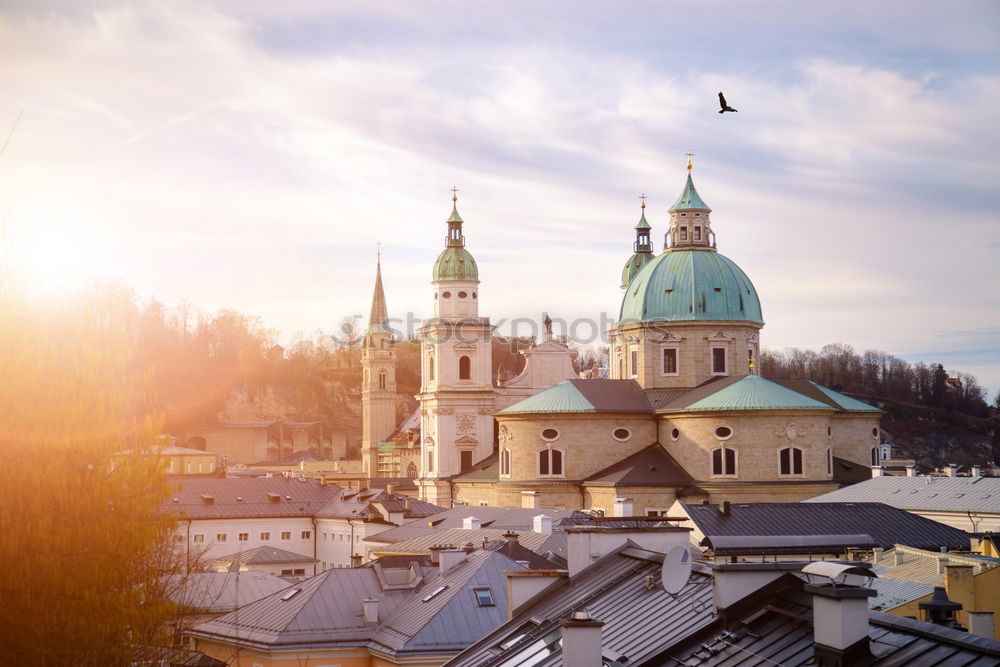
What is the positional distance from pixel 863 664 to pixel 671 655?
2419mm

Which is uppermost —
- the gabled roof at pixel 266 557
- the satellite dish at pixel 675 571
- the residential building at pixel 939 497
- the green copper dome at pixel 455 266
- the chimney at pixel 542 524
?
the green copper dome at pixel 455 266

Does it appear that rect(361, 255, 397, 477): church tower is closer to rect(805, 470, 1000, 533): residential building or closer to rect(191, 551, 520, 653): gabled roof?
rect(805, 470, 1000, 533): residential building

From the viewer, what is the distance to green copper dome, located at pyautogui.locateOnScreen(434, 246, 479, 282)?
2867 inches

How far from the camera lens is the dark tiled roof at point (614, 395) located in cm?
5606

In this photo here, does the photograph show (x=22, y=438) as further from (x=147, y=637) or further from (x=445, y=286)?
(x=445, y=286)

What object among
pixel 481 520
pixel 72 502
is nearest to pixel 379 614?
pixel 72 502

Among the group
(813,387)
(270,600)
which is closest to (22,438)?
(270,600)

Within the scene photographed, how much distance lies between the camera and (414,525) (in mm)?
47250

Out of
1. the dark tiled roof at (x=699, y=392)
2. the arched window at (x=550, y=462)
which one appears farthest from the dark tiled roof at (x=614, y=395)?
the arched window at (x=550, y=462)

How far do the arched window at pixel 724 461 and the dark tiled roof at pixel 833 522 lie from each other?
12.2 metres

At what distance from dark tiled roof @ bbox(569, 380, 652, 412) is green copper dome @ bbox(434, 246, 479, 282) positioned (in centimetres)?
1660

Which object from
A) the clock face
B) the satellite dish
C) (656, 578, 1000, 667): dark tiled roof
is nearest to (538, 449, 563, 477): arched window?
the clock face

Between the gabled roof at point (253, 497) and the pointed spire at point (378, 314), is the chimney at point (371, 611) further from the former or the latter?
the pointed spire at point (378, 314)

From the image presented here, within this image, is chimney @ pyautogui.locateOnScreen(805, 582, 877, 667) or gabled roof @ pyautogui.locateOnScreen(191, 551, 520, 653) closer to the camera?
chimney @ pyautogui.locateOnScreen(805, 582, 877, 667)
